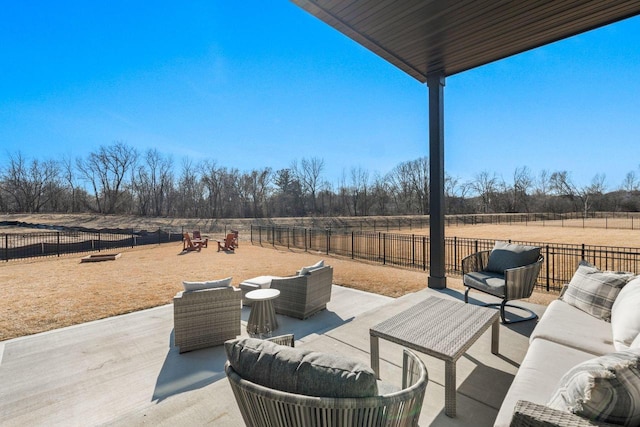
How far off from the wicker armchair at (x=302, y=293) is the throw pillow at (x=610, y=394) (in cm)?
323

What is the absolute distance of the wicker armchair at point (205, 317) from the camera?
3131 millimetres

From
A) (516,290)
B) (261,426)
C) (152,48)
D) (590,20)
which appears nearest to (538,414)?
(261,426)

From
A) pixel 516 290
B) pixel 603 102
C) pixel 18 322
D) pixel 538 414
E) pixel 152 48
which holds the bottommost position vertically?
pixel 18 322

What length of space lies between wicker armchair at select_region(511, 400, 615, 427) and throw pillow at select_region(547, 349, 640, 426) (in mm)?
31

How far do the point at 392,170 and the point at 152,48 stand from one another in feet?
132

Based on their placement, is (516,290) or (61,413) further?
(516,290)

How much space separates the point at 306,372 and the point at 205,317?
266 centimetres

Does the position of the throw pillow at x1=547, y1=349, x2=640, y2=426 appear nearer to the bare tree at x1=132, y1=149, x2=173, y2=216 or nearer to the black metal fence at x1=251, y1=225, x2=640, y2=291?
the black metal fence at x1=251, y1=225, x2=640, y2=291

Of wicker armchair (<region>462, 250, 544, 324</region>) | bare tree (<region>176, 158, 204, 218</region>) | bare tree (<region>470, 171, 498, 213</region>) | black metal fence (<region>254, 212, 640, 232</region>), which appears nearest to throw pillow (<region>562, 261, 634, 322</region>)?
wicker armchair (<region>462, 250, 544, 324</region>)

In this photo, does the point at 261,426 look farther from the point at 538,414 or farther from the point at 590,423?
the point at 590,423

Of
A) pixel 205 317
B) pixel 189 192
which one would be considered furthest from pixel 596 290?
pixel 189 192

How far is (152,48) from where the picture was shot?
27.1 feet

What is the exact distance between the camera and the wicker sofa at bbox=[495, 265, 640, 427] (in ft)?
2.90

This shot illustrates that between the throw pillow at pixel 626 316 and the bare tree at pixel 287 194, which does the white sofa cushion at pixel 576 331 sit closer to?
the throw pillow at pixel 626 316
